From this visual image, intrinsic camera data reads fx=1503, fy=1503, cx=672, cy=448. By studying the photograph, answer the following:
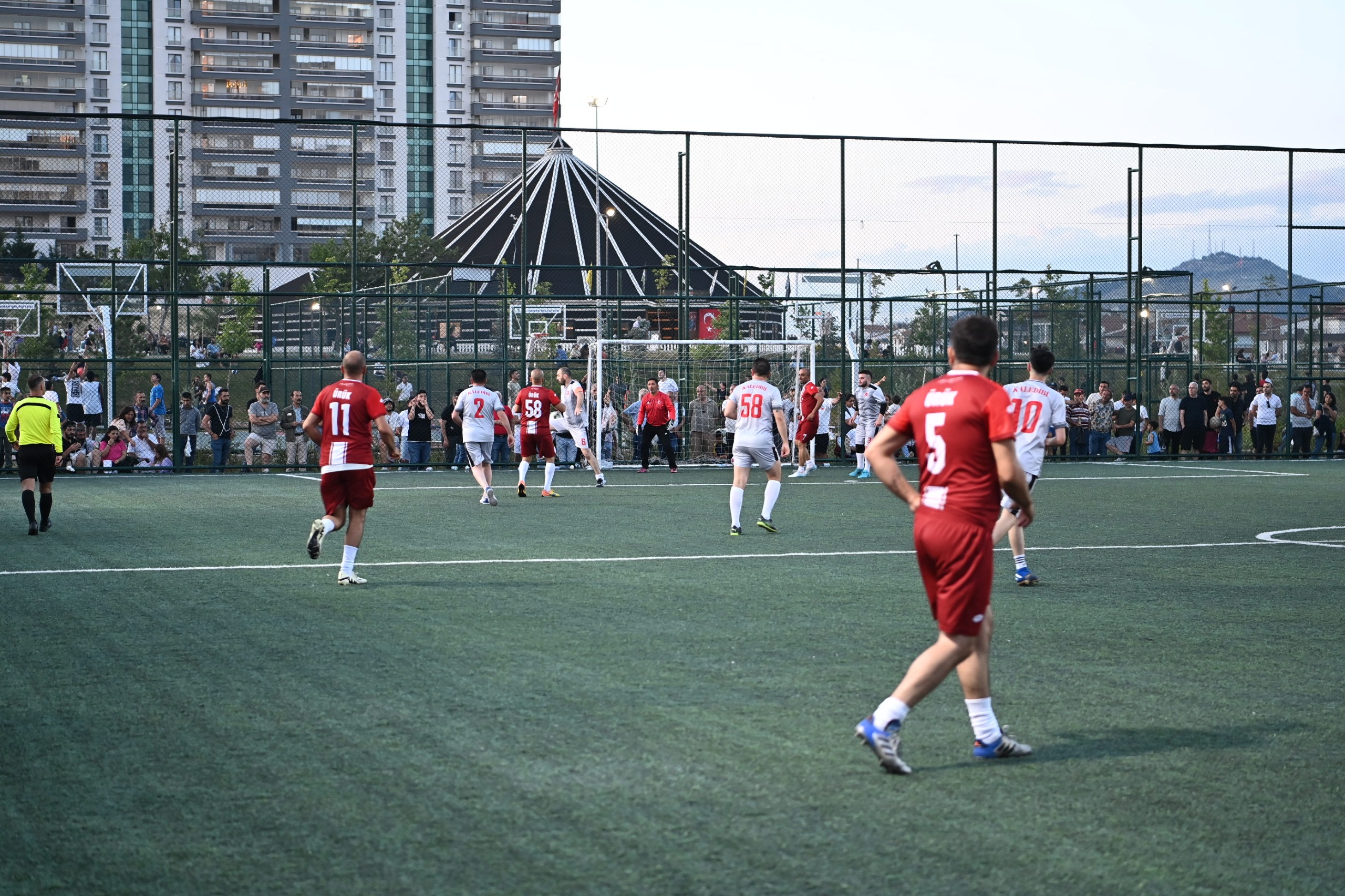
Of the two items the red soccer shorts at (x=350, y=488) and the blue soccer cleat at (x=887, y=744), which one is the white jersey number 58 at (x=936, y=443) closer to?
the blue soccer cleat at (x=887, y=744)

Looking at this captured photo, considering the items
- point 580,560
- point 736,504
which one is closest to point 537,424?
point 736,504

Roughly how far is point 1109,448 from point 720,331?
8.89 m

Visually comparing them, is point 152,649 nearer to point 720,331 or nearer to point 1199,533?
point 1199,533

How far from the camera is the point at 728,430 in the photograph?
96.4 feet

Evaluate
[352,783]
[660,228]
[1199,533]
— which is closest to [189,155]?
[660,228]

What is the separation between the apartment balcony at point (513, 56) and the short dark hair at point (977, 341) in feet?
365

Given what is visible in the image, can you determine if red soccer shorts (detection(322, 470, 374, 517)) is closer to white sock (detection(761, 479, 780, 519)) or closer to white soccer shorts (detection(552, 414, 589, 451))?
white sock (detection(761, 479, 780, 519))

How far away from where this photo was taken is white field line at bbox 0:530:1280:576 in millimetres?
12125

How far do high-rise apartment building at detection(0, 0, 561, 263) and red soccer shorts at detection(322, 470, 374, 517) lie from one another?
82.0 meters

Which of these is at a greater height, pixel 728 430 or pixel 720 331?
pixel 720 331

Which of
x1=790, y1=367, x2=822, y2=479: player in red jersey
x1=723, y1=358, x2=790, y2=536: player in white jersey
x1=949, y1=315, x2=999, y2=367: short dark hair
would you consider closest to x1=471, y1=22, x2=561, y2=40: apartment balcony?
x1=790, y1=367, x2=822, y2=479: player in red jersey

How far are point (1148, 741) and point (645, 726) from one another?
2.08 m

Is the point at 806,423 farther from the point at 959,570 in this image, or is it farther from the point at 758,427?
the point at 959,570

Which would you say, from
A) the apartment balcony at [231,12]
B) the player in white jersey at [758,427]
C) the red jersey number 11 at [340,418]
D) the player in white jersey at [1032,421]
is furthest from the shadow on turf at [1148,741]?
the apartment balcony at [231,12]
